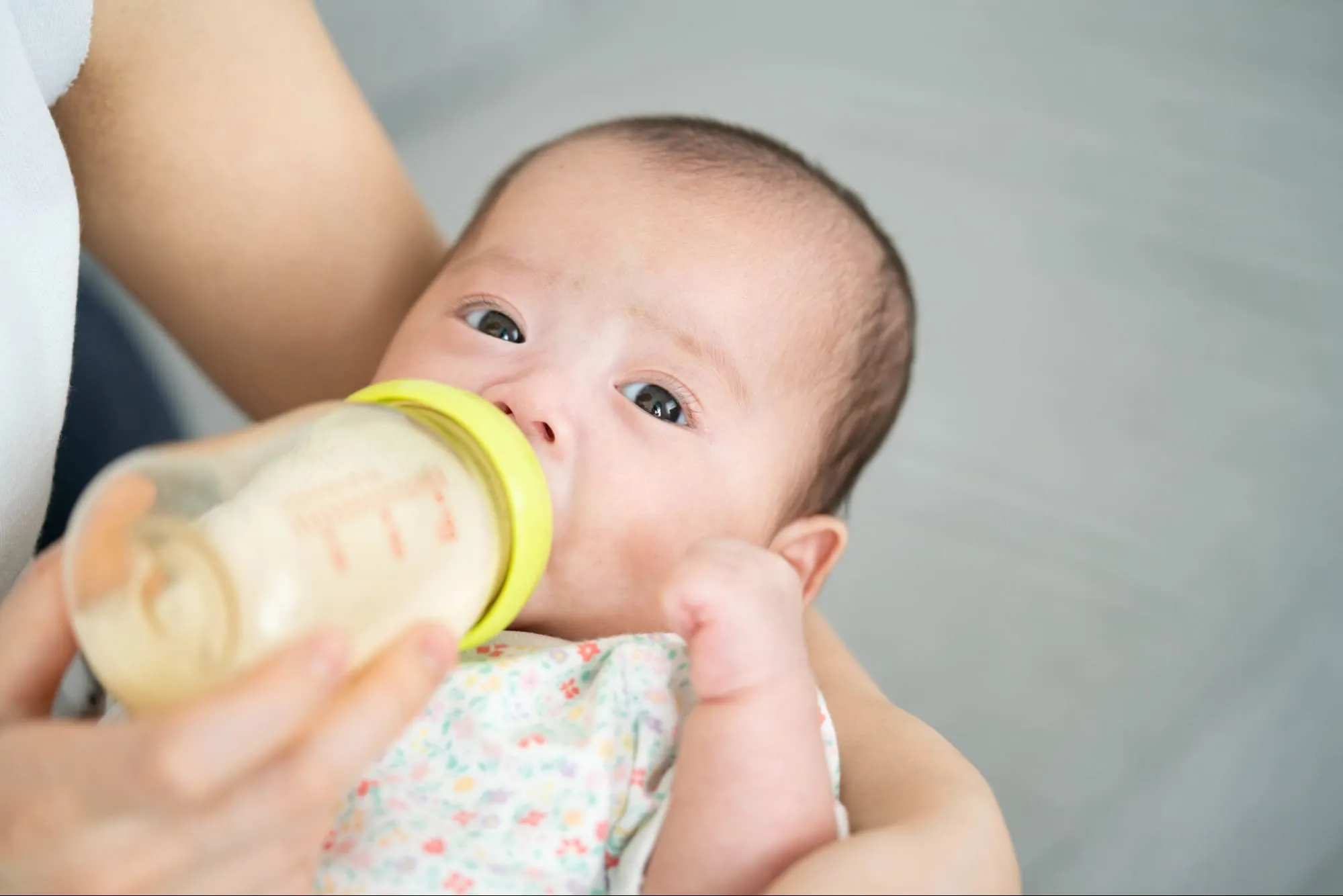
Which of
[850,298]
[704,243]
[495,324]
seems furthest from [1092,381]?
[495,324]

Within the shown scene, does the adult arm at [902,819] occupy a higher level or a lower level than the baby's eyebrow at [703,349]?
lower

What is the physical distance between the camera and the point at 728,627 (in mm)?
684

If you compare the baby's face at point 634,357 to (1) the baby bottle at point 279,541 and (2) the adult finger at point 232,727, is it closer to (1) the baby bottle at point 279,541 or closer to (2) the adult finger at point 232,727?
(1) the baby bottle at point 279,541

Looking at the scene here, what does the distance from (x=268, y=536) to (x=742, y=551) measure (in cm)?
31

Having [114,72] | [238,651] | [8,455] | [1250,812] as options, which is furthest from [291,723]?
[1250,812]

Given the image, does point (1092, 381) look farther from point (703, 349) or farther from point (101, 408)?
point (101, 408)

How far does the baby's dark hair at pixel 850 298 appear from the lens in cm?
101

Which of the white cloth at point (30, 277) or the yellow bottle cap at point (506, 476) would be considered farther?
the white cloth at point (30, 277)

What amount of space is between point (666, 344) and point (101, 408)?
0.73 metres

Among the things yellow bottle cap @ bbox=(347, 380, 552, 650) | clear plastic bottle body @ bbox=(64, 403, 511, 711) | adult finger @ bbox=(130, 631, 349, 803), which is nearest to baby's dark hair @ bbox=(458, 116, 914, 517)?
yellow bottle cap @ bbox=(347, 380, 552, 650)

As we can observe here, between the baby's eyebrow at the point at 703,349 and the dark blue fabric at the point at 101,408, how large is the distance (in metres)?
0.65

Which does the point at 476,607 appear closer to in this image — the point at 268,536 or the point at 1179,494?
the point at 268,536

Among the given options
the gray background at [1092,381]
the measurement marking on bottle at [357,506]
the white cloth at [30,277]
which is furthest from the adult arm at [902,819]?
the white cloth at [30,277]

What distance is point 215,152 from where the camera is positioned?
1.03 meters
